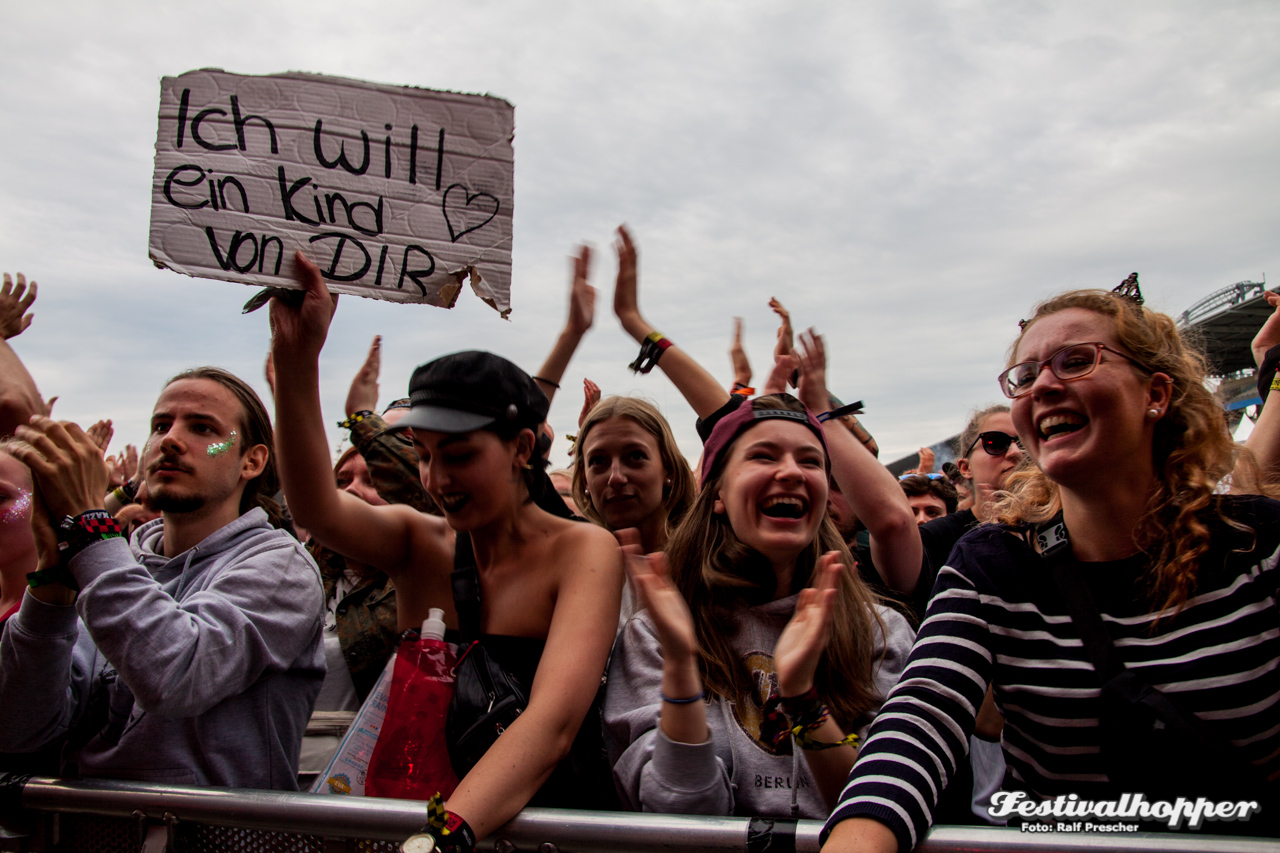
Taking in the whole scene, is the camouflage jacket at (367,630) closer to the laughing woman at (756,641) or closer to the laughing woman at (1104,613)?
the laughing woman at (756,641)

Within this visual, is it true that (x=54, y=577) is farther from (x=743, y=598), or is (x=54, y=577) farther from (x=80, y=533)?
(x=743, y=598)

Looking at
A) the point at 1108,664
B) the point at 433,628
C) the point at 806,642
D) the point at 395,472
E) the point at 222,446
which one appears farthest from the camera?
the point at 395,472

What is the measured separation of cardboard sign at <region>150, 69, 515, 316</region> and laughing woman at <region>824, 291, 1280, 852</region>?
4.86 ft

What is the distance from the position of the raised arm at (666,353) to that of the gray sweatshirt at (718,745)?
2.96ft

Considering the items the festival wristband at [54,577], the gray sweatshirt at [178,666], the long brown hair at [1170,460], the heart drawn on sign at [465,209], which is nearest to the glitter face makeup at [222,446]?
the gray sweatshirt at [178,666]

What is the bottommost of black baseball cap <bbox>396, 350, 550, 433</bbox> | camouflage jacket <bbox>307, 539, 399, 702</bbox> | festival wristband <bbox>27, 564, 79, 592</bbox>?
camouflage jacket <bbox>307, 539, 399, 702</bbox>

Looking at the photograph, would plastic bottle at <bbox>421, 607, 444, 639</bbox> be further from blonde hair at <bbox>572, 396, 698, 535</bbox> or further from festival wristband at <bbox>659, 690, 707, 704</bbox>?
blonde hair at <bbox>572, 396, 698, 535</bbox>

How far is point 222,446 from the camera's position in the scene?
2.56m

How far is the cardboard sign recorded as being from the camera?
215 centimetres

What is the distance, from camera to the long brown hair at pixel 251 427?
8.78 feet

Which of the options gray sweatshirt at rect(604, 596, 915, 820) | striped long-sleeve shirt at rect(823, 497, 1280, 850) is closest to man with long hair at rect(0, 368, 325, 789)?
gray sweatshirt at rect(604, 596, 915, 820)

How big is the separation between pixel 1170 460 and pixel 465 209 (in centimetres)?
195

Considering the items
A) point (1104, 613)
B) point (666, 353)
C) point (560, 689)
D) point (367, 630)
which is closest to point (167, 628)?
point (560, 689)

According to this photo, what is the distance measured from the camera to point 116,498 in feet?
16.1
